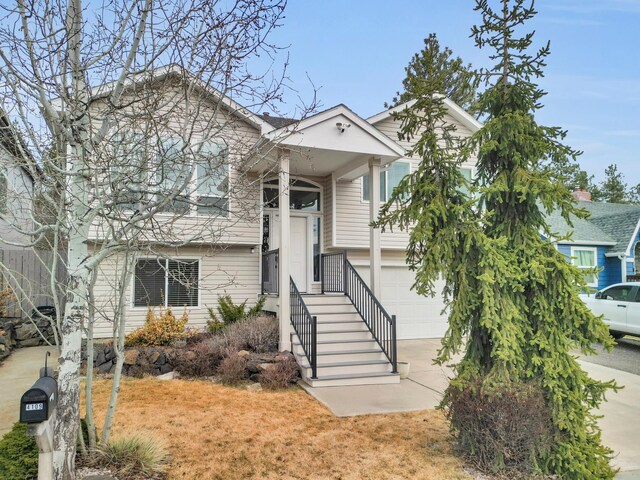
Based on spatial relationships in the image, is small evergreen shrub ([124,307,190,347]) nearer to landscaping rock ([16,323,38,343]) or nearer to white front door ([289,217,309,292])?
white front door ([289,217,309,292])

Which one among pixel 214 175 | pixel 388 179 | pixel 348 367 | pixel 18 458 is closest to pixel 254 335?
pixel 348 367

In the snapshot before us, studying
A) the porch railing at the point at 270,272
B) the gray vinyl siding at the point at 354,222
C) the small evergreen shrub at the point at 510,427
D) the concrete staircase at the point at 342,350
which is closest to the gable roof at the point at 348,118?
the gray vinyl siding at the point at 354,222

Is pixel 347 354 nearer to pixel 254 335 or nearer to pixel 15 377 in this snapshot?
pixel 254 335

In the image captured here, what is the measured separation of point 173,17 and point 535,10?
353 centimetres

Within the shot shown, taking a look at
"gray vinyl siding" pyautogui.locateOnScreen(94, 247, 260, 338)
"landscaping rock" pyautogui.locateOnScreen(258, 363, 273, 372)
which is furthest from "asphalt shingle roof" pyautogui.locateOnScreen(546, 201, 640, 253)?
"landscaping rock" pyautogui.locateOnScreen(258, 363, 273, 372)

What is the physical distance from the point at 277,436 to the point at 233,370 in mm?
2552

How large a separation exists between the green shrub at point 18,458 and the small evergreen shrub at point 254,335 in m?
4.57

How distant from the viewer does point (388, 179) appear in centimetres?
1172

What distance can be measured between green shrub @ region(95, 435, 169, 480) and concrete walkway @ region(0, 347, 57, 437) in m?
2.31

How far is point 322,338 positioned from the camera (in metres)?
8.26

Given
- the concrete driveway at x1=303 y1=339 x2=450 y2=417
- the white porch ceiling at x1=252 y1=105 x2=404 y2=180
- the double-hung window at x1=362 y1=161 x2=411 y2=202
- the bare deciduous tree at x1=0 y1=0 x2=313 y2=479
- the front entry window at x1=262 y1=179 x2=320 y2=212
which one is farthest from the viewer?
the double-hung window at x1=362 y1=161 x2=411 y2=202

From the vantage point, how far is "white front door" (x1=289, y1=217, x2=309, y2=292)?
36.0ft

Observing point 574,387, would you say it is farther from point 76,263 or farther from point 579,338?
point 76,263

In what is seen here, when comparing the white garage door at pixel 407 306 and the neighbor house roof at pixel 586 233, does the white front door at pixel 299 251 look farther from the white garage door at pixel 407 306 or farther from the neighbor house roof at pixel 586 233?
the neighbor house roof at pixel 586 233
